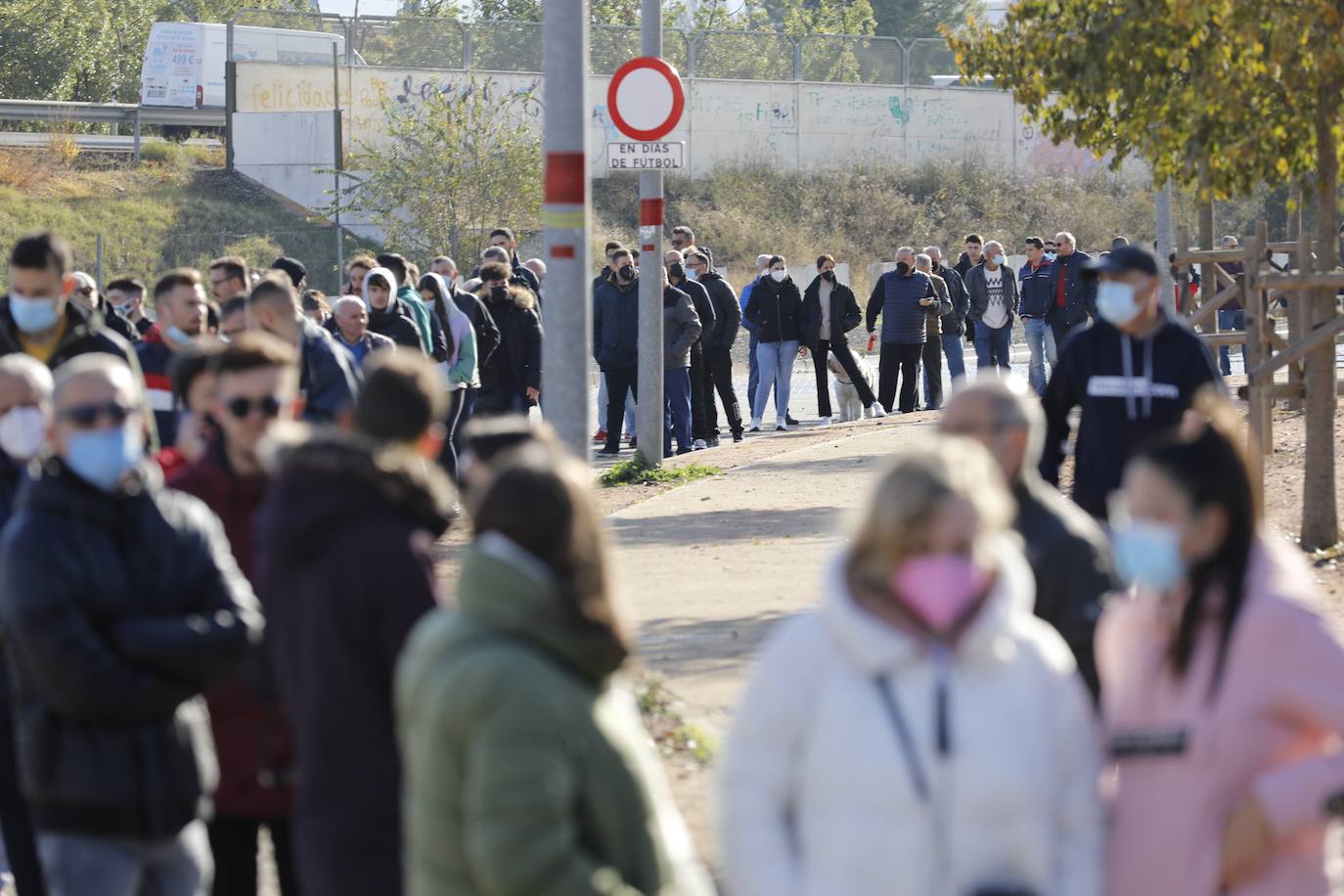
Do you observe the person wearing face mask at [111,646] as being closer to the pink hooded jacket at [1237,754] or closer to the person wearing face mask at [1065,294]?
the pink hooded jacket at [1237,754]

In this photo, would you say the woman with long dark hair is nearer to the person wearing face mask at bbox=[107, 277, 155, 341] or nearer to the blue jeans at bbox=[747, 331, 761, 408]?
the person wearing face mask at bbox=[107, 277, 155, 341]

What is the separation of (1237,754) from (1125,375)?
11.9ft

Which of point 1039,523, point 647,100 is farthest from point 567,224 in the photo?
point 647,100

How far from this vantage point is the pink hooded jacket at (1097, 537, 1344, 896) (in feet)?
11.5

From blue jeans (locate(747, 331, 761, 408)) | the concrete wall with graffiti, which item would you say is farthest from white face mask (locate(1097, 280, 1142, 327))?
the concrete wall with graffiti

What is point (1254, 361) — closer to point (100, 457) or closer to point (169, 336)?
point (169, 336)

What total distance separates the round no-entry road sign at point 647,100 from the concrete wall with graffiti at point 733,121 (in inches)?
966

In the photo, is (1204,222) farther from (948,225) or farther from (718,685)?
(948,225)

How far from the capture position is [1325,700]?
3.50 m

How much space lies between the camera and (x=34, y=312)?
6891 millimetres

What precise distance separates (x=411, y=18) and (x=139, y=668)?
138ft

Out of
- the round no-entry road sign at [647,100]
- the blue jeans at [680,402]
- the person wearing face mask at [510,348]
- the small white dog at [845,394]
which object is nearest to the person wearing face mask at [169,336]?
the round no-entry road sign at [647,100]

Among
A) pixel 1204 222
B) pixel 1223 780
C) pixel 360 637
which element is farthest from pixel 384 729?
pixel 1204 222

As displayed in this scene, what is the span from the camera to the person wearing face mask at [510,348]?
15398 mm
